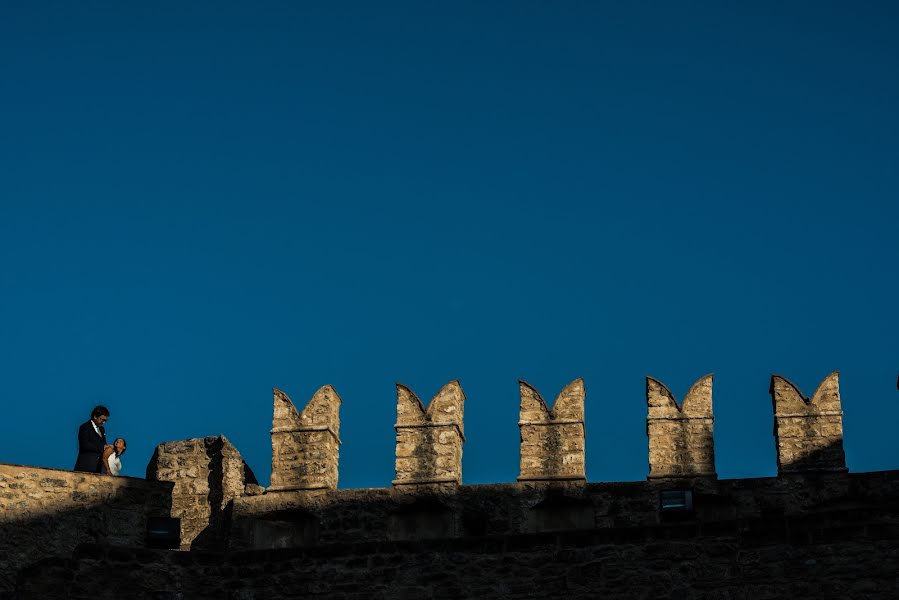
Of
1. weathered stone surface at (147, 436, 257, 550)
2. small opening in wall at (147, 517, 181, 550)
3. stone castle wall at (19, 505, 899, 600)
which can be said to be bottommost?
stone castle wall at (19, 505, 899, 600)

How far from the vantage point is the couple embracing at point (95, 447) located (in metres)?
24.8

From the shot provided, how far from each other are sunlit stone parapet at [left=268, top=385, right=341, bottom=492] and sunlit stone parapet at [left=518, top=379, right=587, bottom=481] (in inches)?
96.0

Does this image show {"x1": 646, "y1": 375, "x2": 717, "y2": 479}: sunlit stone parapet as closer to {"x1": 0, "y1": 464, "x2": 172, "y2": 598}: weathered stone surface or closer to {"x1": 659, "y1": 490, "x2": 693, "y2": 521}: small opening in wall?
{"x1": 659, "y1": 490, "x2": 693, "y2": 521}: small opening in wall

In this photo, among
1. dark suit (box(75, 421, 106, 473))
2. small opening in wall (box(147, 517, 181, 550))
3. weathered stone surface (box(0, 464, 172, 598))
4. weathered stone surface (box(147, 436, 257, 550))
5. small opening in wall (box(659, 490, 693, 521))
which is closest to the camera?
weathered stone surface (box(0, 464, 172, 598))

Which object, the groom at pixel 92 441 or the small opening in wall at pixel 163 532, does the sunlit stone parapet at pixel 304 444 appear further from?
the groom at pixel 92 441

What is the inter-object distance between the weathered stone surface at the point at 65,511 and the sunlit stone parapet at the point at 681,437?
609 centimetres

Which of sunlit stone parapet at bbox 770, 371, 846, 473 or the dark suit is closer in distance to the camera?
sunlit stone parapet at bbox 770, 371, 846, 473

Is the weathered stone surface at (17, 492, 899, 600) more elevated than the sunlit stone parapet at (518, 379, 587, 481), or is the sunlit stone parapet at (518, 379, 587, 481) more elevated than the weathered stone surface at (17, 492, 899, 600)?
the sunlit stone parapet at (518, 379, 587, 481)

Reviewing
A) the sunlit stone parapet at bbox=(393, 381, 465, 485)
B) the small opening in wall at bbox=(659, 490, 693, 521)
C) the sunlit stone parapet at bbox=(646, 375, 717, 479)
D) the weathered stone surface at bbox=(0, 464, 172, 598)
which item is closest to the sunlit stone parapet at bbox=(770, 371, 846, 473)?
the sunlit stone parapet at bbox=(646, 375, 717, 479)

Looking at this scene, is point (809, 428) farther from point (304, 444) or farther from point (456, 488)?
point (304, 444)

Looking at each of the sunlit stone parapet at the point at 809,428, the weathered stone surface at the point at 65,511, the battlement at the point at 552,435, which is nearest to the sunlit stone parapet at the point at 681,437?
the battlement at the point at 552,435

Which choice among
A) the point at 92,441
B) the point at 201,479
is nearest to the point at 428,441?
the point at 201,479

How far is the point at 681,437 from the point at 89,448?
24.2 feet

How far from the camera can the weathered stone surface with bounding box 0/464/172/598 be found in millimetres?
23547
